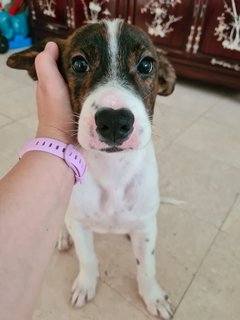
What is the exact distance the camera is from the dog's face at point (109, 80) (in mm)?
726

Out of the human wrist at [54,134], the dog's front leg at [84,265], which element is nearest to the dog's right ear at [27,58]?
the human wrist at [54,134]

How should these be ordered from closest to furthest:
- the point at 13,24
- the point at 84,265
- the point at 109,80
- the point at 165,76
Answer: the point at 109,80
the point at 165,76
the point at 84,265
the point at 13,24

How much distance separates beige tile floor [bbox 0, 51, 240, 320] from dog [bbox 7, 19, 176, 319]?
96 mm

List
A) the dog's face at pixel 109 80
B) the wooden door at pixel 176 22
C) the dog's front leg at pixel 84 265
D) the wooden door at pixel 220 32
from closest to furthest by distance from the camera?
the dog's face at pixel 109 80 → the dog's front leg at pixel 84 265 → the wooden door at pixel 220 32 → the wooden door at pixel 176 22

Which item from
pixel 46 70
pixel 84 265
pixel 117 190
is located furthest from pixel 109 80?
pixel 84 265

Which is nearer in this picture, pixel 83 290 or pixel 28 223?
pixel 28 223

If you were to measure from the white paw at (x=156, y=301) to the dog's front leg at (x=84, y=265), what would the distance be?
0.20 metres

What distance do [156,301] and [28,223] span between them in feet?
2.33

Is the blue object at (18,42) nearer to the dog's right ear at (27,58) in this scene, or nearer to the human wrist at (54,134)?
the dog's right ear at (27,58)

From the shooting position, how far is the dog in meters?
0.74

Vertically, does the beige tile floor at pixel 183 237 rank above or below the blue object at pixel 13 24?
below

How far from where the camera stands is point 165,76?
107cm

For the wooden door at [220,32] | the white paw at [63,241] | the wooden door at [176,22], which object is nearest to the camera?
the white paw at [63,241]

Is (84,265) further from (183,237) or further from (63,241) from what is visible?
(183,237)
